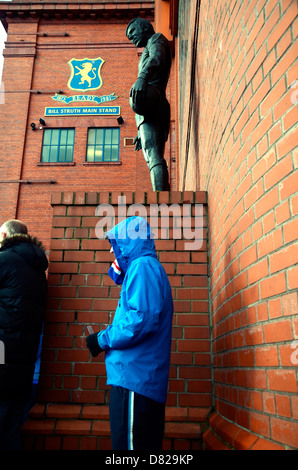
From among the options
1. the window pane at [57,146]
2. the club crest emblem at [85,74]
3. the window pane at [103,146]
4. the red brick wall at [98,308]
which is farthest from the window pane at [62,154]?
the red brick wall at [98,308]

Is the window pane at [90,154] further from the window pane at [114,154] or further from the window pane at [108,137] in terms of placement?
the window pane at [114,154]

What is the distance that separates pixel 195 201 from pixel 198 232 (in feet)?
0.76

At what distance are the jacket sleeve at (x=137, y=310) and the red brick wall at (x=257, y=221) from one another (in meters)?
0.38

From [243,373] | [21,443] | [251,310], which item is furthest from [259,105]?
[21,443]

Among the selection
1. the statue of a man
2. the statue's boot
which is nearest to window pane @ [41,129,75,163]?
the statue of a man

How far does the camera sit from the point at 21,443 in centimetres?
244

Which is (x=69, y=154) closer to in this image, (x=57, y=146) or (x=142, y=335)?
(x=57, y=146)

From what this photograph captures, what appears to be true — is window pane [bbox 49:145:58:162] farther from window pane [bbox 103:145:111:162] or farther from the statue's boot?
the statue's boot

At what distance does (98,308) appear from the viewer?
8.90ft

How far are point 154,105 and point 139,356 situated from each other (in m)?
2.43

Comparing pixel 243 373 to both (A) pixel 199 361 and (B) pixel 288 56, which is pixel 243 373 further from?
(B) pixel 288 56

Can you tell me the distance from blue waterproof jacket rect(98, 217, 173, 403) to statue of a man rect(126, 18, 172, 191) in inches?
76.5

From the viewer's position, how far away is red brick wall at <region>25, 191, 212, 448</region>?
2.54 m

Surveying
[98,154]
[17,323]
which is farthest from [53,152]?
[17,323]
